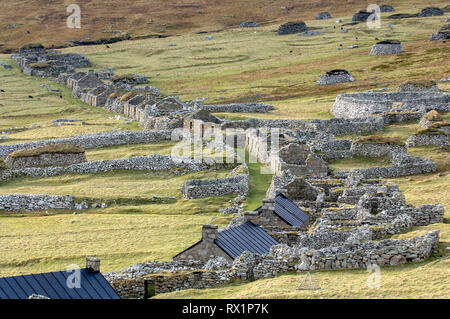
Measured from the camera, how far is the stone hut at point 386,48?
120250mm

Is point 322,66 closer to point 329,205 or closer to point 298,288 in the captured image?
point 329,205

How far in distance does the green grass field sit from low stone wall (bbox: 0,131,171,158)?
1.76 metres

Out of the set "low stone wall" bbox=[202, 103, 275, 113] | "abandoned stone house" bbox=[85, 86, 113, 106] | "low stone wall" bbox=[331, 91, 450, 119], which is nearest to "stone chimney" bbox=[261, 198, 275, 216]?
"low stone wall" bbox=[331, 91, 450, 119]

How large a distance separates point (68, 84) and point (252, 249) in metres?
90.7

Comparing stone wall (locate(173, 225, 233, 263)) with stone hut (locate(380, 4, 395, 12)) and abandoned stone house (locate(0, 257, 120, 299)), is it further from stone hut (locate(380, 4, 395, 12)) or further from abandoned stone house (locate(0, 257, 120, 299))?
stone hut (locate(380, 4, 395, 12))

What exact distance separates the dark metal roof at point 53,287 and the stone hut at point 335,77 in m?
78.4

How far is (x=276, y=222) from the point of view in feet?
113

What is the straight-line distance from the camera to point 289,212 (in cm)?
3603

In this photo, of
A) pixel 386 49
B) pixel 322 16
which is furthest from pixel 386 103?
pixel 322 16

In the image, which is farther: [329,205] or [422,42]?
[422,42]

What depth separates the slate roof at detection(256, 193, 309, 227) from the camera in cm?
3469

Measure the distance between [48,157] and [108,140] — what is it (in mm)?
7999

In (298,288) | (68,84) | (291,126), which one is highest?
(68,84)
